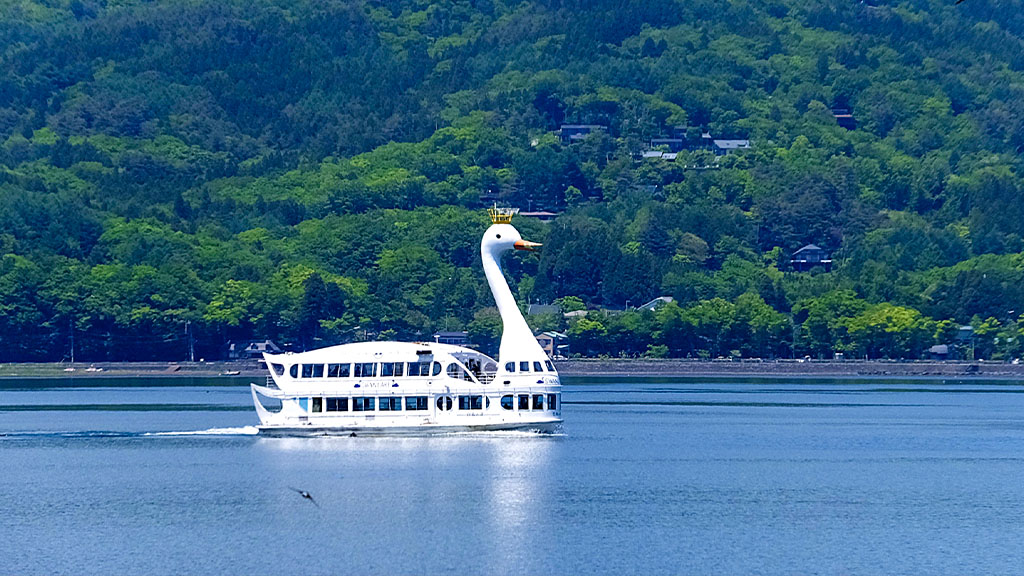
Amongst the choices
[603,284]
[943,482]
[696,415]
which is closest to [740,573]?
[943,482]

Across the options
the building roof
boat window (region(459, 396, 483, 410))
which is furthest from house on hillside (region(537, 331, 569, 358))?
boat window (region(459, 396, 483, 410))

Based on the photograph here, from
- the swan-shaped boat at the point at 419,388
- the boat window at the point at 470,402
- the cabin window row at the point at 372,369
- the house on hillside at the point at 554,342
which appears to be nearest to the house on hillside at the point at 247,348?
the house on hillside at the point at 554,342

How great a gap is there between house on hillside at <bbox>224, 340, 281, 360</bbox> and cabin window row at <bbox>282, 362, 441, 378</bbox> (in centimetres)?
8791

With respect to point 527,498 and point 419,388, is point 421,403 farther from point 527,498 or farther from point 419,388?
point 527,498

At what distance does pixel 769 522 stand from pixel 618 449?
19.2m

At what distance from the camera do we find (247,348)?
6496 inches

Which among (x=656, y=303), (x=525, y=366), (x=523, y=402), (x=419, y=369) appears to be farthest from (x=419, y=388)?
(x=656, y=303)

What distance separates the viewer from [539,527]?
56.3m

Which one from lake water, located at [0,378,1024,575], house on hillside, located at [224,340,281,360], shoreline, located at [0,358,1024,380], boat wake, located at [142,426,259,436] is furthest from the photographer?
house on hillside, located at [224,340,281,360]

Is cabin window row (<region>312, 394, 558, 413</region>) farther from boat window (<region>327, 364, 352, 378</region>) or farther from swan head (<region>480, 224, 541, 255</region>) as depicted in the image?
swan head (<region>480, 224, 541, 255</region>)

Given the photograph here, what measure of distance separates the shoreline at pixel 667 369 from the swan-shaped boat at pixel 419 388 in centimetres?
7337

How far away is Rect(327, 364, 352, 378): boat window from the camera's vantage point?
75.5m

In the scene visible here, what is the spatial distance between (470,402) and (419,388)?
6.52 ft

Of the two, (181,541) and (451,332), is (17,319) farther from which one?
Result: (181,541)
